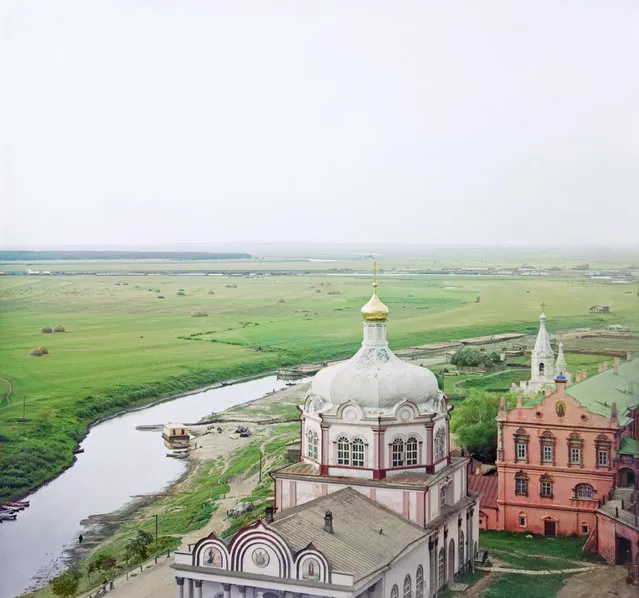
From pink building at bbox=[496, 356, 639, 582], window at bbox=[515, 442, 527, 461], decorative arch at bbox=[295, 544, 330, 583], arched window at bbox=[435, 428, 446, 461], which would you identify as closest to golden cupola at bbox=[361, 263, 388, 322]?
arched window at bbox=[435, 428, 446, 461]

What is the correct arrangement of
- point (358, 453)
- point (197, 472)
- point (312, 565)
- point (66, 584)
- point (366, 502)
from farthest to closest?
point (197, 472)
point (66, 584)
point (358, 453)
point (366, 502)
point (312, 565)

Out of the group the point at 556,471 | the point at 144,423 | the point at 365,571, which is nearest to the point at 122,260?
the point at 144,423

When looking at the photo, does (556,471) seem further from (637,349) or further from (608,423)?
(637,349)

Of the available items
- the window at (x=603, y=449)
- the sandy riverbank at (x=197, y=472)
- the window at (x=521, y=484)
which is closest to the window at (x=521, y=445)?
the window at (x=521, y=484)

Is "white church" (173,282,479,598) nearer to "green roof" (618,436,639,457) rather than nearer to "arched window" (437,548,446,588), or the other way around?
"arched window" (437,548,446,588)

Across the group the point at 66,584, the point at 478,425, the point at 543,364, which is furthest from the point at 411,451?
the point at 543,364

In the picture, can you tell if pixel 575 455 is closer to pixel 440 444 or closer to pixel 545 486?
pixel 545 486
